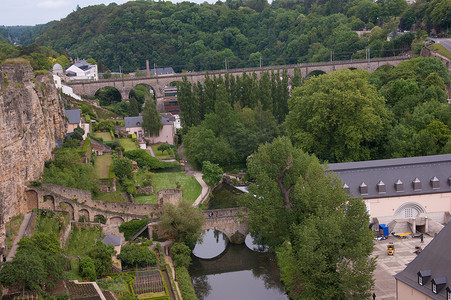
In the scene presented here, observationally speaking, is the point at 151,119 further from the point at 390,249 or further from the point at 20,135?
the point at 390,249

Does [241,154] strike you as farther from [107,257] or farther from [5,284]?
[5,284]

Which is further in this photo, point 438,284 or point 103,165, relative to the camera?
point 103,165

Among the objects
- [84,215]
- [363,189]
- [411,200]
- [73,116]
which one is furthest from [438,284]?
[73,116]

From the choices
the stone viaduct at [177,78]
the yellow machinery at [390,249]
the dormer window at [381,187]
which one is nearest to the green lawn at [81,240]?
the yellow machinery at [390,249]

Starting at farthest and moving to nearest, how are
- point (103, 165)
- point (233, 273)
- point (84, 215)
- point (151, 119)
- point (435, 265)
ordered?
point (151, 119) < point (103, 165) < point (84, 215) < point (233, 273) < point (435, 265)

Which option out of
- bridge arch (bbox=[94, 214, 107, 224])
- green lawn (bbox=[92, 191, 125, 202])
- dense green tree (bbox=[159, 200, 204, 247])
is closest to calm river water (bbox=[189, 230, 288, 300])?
dense green tree (bbox=[159, 200, 204, 247])

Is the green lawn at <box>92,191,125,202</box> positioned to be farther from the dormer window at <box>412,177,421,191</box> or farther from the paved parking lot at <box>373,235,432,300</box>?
the dormer window at <box>412,177,421,191</box>

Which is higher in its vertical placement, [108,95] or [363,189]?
[108,95]
